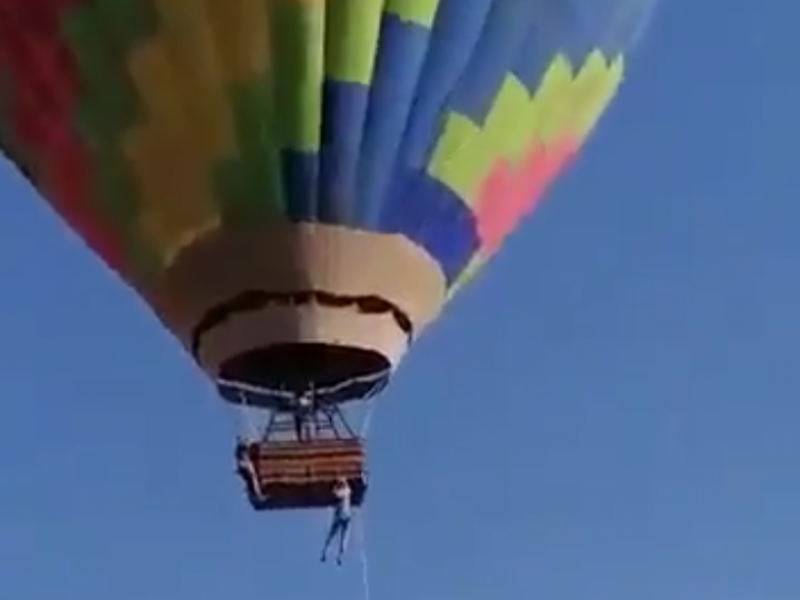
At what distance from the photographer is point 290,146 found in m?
15.0

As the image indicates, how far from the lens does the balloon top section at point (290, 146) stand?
14906mm

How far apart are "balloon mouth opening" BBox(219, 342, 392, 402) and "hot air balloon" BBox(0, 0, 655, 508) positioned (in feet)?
0.03

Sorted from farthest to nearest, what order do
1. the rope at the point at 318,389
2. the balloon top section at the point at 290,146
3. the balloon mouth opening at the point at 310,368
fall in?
the rope at the point at 318,389 < the balloon mouth opening at the point at 310,368 < the balloon top section at the point at 290,146

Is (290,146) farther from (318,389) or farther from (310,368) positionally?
(318,389)

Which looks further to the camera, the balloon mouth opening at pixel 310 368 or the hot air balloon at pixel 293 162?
the balloon mouth opening at pixel 310 368

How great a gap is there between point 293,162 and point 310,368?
0.95 metres

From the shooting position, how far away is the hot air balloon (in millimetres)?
14914

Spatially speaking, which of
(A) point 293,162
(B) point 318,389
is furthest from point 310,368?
(A) point 293,162

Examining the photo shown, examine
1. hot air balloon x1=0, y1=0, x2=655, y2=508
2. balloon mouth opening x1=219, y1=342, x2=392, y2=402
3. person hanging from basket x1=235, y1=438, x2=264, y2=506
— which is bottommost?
person hanging from basket x1=235, y1=438, x2=264, y2=506

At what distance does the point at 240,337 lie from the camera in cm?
1509

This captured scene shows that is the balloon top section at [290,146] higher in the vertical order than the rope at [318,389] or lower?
higher

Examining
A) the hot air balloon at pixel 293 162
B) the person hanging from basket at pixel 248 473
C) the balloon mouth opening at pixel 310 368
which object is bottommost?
the person hanging from basket at pixel 248 473

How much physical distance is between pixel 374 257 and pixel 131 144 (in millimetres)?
1215

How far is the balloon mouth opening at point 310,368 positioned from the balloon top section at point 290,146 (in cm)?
1
